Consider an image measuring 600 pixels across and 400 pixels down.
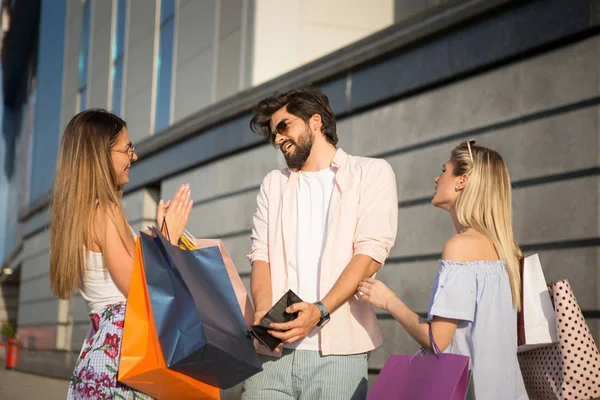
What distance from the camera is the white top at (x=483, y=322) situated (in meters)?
2.95

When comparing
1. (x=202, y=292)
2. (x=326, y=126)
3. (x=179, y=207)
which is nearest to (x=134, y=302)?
(x=202, y=292)

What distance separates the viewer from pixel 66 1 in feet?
70.5

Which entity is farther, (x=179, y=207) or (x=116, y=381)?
(x=179, y=207)

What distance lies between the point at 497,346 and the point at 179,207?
1.23 meters

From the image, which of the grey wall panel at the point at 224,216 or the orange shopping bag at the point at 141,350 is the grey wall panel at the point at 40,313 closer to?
the grey wall panel at the point at 224,216

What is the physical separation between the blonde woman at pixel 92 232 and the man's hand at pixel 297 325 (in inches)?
18.8

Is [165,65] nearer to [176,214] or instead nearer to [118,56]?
[118,56]

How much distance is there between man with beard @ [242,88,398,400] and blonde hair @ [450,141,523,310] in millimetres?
288

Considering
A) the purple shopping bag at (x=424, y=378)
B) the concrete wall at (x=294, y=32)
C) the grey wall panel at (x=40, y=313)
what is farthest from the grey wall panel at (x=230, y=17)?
the grey wall panel at (x=40, y=313)

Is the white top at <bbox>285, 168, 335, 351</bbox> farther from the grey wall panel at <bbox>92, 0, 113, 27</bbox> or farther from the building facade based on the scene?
the grey wall panel at <bbox>92, 0, 113, 27</bbox>

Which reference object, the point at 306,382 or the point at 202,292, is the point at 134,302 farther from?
the point at 306,382

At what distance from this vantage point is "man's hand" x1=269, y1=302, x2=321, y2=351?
2877mm

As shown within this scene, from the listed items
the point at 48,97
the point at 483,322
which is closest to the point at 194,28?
the point at 483,322

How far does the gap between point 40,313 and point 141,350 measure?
18.0 metres
